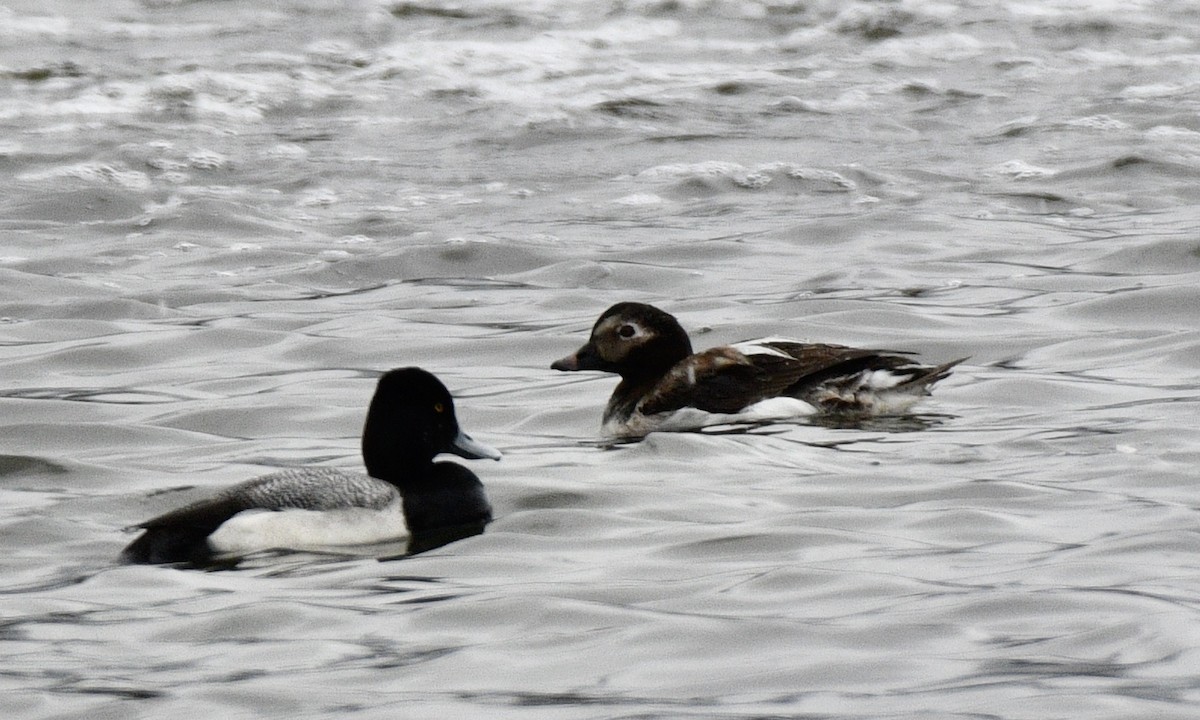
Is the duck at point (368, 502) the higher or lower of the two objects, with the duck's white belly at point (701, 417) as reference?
higher

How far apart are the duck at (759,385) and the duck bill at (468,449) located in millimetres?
1499

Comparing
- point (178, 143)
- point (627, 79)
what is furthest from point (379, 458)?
point (627, 79)

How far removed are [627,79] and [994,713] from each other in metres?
15.9

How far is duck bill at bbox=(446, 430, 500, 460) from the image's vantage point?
25.4 feet

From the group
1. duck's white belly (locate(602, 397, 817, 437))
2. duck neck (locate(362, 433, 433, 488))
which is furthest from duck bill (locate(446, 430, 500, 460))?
duck's white belly (locate(602, 397, 817, 437))

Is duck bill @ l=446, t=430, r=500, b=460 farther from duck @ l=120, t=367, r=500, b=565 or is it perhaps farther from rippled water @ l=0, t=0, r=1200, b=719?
rippled water @ l=0, t=0, r=1200, b=719

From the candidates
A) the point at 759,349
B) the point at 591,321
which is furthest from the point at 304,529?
the point at 591,321

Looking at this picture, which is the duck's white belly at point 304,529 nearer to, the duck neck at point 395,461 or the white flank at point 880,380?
the duck neck at point 395,461

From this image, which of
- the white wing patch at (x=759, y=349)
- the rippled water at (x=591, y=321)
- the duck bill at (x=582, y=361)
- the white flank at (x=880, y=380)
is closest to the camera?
the rippled water at (x=591, y=321)

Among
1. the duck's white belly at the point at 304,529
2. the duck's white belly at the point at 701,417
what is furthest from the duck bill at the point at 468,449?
the duck's white belly at the point at 701,417

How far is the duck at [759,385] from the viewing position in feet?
30.0

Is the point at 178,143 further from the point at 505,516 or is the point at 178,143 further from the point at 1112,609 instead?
the point at 1112,609

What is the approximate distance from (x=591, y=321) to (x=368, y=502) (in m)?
4.83

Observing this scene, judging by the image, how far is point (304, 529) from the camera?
7.07 metres
